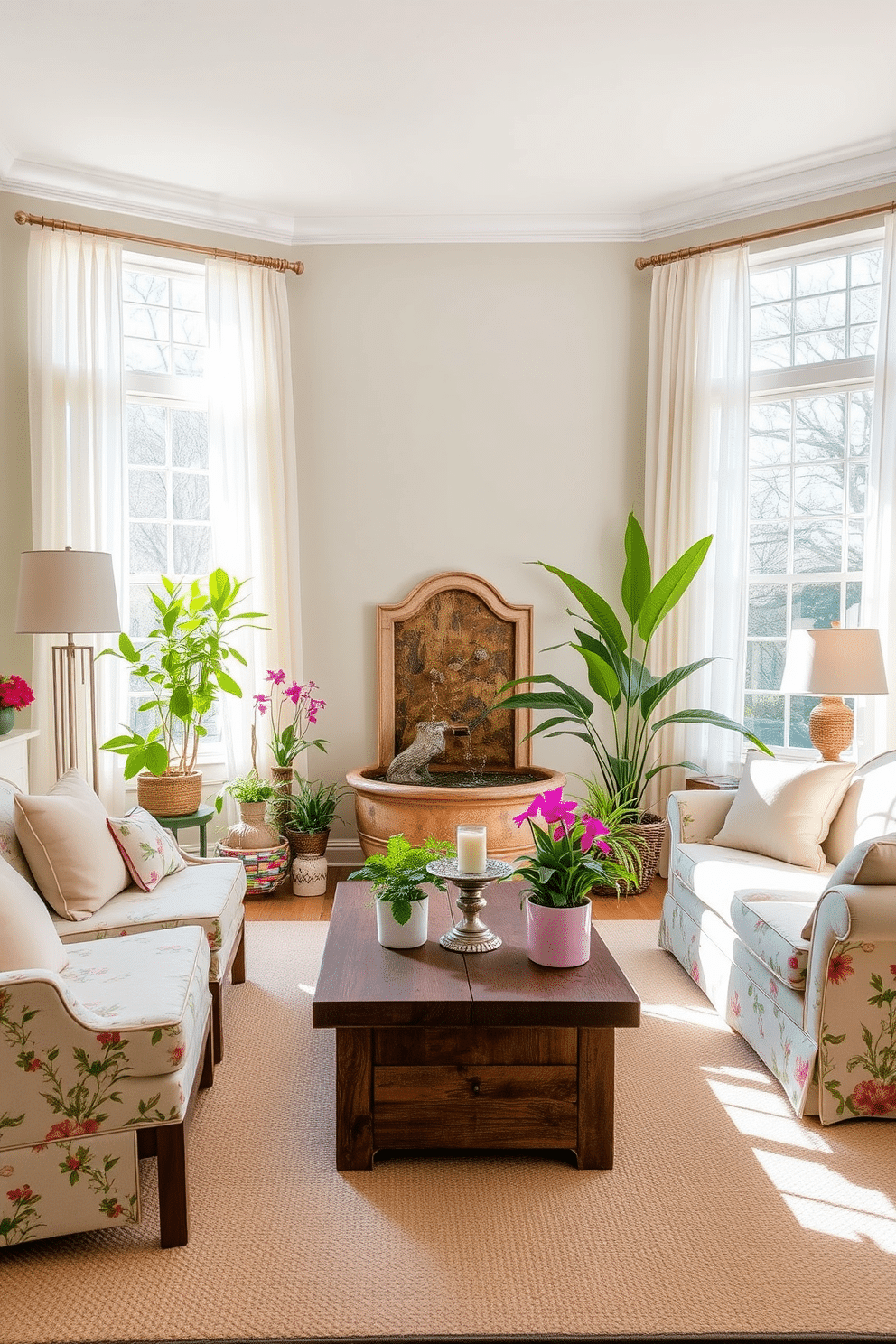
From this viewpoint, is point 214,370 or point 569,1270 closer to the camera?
point 569,1270

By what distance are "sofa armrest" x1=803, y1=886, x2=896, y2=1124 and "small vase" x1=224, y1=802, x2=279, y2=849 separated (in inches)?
105

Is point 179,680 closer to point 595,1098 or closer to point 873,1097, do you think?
point 595,1098

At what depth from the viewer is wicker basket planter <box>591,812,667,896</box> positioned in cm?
445

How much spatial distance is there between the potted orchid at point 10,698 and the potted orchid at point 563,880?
83.7 inches

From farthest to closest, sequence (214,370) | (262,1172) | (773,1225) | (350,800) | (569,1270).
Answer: (350,800)
(214,370)
(262,1172)
(773,1225)
(569,1270)

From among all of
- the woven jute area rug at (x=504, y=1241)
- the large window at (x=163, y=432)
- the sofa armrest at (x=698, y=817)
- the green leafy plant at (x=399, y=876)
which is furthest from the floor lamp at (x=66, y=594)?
the sofa armrest at (x=698, y=817)

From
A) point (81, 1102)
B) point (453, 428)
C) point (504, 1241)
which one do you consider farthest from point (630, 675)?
point (81, 1102)

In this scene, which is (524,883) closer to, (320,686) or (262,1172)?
(262,1172)

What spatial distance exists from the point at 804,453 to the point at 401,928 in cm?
333

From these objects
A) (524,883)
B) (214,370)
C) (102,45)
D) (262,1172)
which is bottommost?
(262,1172)

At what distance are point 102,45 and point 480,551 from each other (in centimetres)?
263

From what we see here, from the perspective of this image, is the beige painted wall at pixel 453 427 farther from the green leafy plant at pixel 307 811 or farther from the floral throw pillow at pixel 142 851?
the floral throw pillow at pixel 142 851

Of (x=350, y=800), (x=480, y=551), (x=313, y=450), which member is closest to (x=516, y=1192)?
(x=350, y=800)

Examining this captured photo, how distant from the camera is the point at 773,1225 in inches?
76.8
